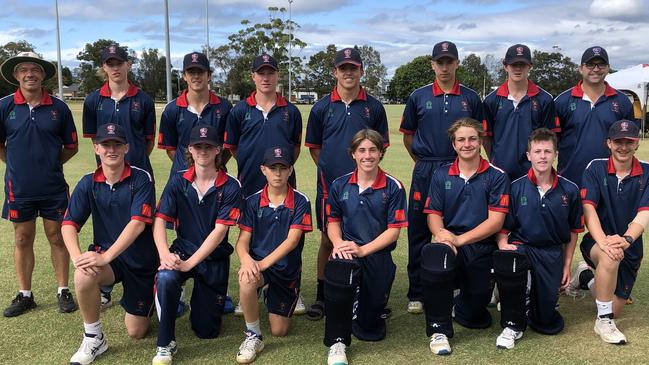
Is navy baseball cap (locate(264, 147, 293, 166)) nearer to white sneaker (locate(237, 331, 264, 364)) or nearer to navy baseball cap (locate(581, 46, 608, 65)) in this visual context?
white sneaker (locate(237, 331, 264, 364))

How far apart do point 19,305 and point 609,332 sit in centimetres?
474

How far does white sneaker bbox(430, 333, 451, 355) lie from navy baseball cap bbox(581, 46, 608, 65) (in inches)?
109

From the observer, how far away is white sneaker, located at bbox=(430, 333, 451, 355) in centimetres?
383

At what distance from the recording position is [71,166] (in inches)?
535

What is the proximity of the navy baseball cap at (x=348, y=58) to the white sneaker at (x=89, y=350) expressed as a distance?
2.86m

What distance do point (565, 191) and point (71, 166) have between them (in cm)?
1250

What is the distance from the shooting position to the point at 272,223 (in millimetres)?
4160

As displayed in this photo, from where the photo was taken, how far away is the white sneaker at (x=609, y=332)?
156 inches

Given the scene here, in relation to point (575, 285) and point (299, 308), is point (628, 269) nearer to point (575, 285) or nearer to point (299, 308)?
point (575, 285)

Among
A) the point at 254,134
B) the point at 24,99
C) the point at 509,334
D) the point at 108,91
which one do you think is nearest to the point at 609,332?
the point at 509,334

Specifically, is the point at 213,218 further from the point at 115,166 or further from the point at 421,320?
the point at 421,320

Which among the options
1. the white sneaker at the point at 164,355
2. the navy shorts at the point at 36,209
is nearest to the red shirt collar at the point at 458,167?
the white sneaker at the point at 164,355

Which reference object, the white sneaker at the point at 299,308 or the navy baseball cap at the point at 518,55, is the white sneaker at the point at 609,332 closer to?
the navy baseball cap at the point at 518,55

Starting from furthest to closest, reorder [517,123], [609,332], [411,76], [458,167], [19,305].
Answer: [411,76] → [517,123] → [19,305] → [458,167] → [609,332]
